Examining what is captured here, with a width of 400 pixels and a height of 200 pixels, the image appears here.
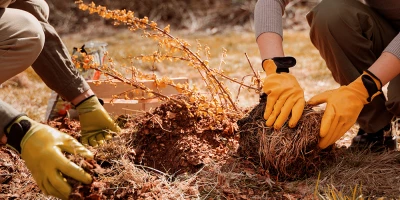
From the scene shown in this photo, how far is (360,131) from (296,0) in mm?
5612

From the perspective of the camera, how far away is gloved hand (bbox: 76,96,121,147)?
2.64m

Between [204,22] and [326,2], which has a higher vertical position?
[326,2]

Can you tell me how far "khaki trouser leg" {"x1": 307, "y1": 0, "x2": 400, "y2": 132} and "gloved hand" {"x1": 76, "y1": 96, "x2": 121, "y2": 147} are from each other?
1.08m

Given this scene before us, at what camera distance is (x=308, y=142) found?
2137mm

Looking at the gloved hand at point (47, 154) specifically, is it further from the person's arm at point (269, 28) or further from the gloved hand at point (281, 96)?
the person's arm at point (269, 28)

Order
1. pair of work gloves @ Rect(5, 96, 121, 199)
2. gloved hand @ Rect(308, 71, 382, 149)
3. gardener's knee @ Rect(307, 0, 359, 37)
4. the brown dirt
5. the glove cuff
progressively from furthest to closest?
gardener's knee @ Rect(307, 0, 359, 37) < the glove cuff < gloved hand @ Rect(308, 71, 382, 149) < the brown dirt < pair of work gloves @ Rect(5, 96, 121, 199)

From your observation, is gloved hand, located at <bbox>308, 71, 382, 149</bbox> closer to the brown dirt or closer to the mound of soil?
the brown dirt

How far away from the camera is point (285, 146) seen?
2.12 meters

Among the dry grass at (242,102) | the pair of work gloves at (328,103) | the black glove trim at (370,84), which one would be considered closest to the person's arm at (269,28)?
the pair of work gloves at (328,103)

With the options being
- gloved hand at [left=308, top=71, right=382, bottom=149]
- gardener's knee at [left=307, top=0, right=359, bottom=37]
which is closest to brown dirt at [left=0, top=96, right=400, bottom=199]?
gloved hand at [left=308, top=71, right=382, bottom=149]

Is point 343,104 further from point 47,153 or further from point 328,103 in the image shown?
point 47,153

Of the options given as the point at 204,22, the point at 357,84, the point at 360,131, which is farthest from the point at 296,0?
the point at 357,84

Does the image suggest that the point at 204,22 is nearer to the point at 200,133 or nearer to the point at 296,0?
the point at 296,0

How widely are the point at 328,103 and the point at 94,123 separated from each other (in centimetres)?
110
